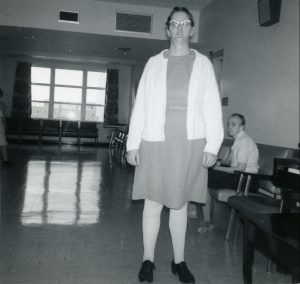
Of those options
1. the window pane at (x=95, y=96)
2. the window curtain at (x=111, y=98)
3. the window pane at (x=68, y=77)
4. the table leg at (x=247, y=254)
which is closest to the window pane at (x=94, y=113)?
the window pane at (x=95, y=96)

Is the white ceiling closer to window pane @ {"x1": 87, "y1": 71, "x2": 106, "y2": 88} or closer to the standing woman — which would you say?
window pane @ {"x1": 87, "y1": 71, "x2": 106, "y2": 88}

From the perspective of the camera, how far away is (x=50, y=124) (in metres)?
11.5

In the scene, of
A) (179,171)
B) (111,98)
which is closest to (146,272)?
(179,171)

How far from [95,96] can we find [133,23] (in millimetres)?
6477

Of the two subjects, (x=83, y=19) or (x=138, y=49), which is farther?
(x=138, y=49)

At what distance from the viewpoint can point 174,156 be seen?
6.33ft

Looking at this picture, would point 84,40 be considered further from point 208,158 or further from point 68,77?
point 208,158

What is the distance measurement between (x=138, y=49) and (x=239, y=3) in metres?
3.97

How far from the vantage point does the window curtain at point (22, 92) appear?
11844mm

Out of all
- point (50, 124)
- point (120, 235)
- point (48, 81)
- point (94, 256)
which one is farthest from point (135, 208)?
point (48, 81)

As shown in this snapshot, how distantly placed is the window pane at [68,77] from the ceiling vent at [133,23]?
20.7ft

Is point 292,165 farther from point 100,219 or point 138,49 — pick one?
point 138,49

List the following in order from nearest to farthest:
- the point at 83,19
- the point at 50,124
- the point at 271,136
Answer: the point at 271,136
the point at 83,19
the point at 50,124

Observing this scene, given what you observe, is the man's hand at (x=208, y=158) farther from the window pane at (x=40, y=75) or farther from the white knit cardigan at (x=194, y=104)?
the window pane at (x=40, y=75)
